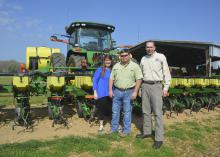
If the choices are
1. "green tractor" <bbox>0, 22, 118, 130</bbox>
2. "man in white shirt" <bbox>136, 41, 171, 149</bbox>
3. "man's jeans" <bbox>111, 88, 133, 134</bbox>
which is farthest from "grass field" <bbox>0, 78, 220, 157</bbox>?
"green tractor" <bbox>0, 22, 118, 130</bbox>

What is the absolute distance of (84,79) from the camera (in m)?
7.36

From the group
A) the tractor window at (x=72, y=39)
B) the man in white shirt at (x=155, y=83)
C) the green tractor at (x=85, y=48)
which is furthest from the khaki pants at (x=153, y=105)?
the tractor window at (x=72, y=39)

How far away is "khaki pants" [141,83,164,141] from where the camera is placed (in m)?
5.49

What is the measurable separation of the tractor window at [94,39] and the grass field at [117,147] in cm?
466

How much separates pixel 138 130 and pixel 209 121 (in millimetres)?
2592

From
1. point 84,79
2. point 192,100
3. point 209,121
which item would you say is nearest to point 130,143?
point 84,79

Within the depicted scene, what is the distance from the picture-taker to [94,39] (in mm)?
10375

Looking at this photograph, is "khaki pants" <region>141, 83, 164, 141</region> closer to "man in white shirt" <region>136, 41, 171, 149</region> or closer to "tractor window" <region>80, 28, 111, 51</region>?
"man in white shirt" <region>136, 41, 171, 149</region>

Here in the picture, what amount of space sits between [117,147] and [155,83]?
1366 mm

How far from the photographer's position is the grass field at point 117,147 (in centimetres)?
493

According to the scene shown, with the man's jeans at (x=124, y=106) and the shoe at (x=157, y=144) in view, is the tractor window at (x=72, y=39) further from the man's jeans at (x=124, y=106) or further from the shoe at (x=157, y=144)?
the shoe at (x=157, y=144)

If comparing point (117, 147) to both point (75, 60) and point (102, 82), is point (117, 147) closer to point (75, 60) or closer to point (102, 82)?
point (102, 82)

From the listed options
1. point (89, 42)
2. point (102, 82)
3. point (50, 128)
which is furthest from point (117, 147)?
point (89, 42)

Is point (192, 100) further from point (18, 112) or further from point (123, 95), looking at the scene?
point (18, 112)
